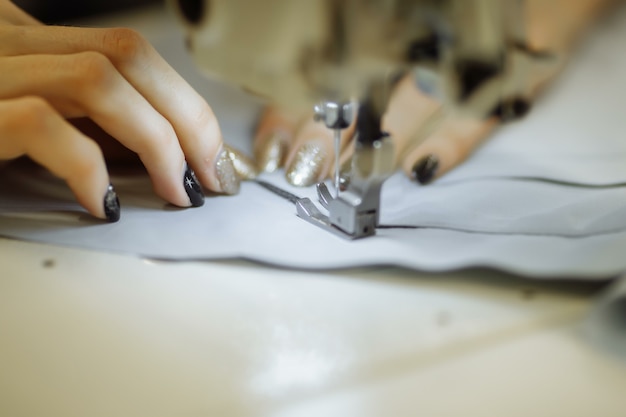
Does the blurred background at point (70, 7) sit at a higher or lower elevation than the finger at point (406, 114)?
lower

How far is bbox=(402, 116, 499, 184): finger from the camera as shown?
591 mm

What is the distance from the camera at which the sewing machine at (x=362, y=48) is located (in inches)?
14.6

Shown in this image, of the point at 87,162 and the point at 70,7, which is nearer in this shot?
Answer: the point at 87,162

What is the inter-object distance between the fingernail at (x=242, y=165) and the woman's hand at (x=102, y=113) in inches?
0.6

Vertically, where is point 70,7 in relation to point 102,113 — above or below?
below

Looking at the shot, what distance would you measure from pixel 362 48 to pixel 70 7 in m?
0.70

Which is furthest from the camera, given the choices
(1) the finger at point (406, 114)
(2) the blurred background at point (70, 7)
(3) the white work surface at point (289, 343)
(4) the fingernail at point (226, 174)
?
(2) the blurred background at point (70, 7)

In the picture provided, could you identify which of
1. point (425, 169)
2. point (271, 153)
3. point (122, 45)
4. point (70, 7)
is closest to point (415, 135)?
point (425, 169)

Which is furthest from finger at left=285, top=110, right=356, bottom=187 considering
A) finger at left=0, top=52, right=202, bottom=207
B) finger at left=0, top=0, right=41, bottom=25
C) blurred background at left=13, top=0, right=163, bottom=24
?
blurred background at left=13, top=0, right=163, bottom=24

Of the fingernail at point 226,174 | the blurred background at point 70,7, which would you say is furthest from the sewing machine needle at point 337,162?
the blurred background at point 70,7

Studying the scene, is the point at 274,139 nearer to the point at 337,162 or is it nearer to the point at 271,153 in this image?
the point at 271,153

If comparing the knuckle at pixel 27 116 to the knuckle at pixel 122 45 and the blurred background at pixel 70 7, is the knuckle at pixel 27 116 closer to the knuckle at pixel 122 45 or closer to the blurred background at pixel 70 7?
the knuckle at pixel 122 45

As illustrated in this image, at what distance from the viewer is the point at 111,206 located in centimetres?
52

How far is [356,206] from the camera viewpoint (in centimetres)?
48
